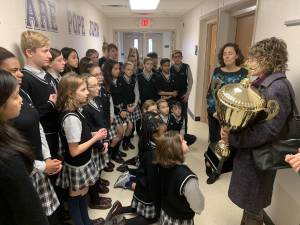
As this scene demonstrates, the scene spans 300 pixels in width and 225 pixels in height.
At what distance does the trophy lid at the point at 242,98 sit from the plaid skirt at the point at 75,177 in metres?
1.07

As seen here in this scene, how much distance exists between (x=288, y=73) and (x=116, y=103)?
6.15 ft

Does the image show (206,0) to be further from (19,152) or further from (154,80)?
(19,152)

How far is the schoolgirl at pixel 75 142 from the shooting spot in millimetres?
1491

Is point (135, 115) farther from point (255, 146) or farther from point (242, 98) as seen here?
point (242, 98)

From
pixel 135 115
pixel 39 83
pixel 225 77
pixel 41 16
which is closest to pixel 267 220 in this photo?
pixel 225 77

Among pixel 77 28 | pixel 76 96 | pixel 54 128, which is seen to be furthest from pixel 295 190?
pixel 77 28

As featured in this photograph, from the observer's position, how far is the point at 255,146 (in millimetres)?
1216

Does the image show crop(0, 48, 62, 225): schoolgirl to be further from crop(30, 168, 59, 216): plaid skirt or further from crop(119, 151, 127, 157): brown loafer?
crop(119, 151, 127, 157): brown loafer

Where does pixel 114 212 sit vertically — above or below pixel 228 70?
below

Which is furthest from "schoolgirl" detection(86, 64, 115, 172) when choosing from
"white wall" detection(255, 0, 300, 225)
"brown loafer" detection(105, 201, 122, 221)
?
"white wall" detection(255, 0, 300, 225)

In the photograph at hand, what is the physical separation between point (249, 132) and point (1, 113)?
108cm

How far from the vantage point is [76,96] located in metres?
1.54

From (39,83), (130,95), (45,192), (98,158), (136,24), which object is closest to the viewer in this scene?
(45,192)

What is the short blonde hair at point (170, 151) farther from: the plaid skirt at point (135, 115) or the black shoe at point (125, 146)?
the black shoe at point (125, 146)
